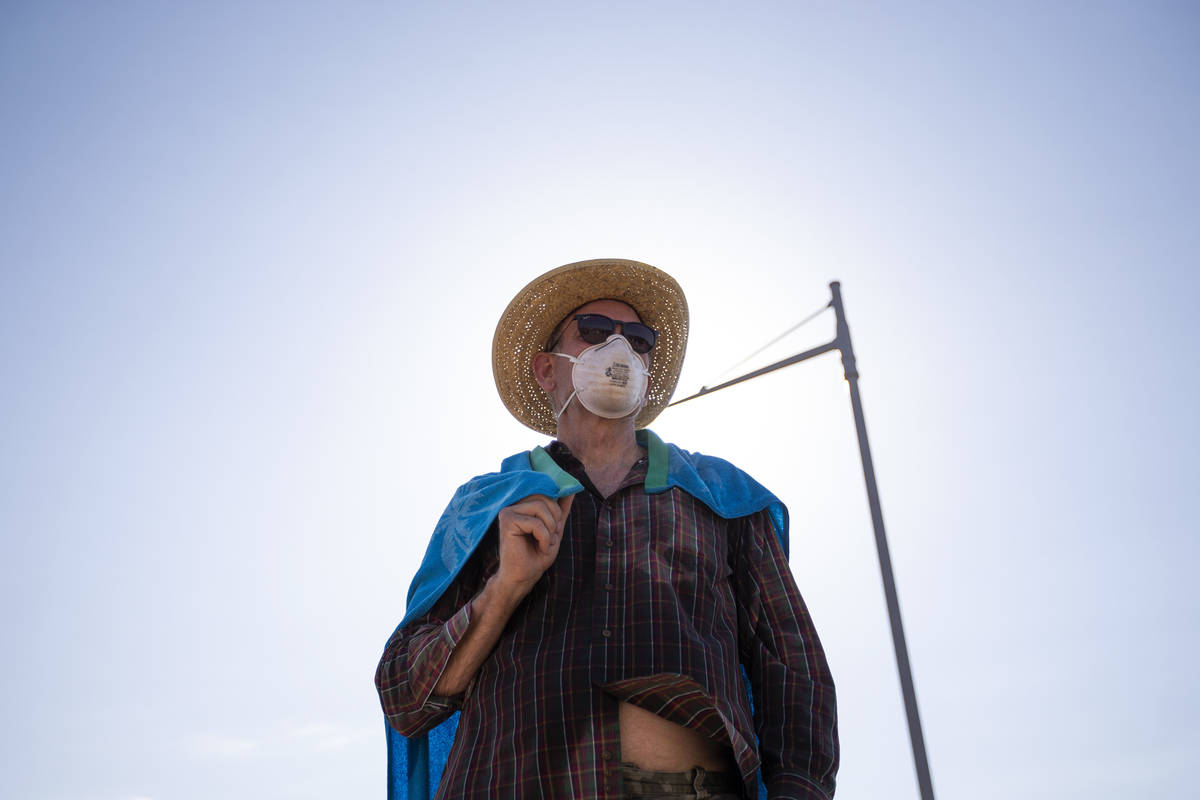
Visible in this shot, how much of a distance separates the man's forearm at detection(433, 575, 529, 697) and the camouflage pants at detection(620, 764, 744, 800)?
1.84 ft

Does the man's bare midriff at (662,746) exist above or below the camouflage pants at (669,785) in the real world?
above

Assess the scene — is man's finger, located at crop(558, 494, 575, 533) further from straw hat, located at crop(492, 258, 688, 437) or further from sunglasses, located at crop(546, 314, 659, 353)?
straw hat, located at crop(492, 258, 688, 437)

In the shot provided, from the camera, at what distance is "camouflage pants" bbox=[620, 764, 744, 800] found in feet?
7.89

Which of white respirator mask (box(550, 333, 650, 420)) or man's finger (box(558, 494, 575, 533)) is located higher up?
white respirator mask (box(550, 333, 650, 420))

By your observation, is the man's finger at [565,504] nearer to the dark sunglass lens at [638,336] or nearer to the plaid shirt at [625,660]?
the plaid shirt at [625,660]

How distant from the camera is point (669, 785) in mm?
2426

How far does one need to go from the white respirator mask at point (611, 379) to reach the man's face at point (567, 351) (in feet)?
0.41

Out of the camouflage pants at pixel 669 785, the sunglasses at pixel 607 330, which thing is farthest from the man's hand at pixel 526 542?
the sunglasses at pixel 607 330

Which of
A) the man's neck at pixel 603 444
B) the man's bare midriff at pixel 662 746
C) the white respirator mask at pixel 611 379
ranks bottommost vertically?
the man's bare midriff at pixel 662 746

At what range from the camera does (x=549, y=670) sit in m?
2.62

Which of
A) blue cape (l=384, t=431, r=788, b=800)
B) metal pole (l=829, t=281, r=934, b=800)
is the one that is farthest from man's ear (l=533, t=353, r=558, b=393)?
metal pole (l=829, t=281, r=934, b=800)

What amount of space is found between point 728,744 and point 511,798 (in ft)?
2.05

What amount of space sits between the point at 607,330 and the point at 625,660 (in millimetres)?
1585

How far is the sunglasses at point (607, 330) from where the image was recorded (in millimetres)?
3789
